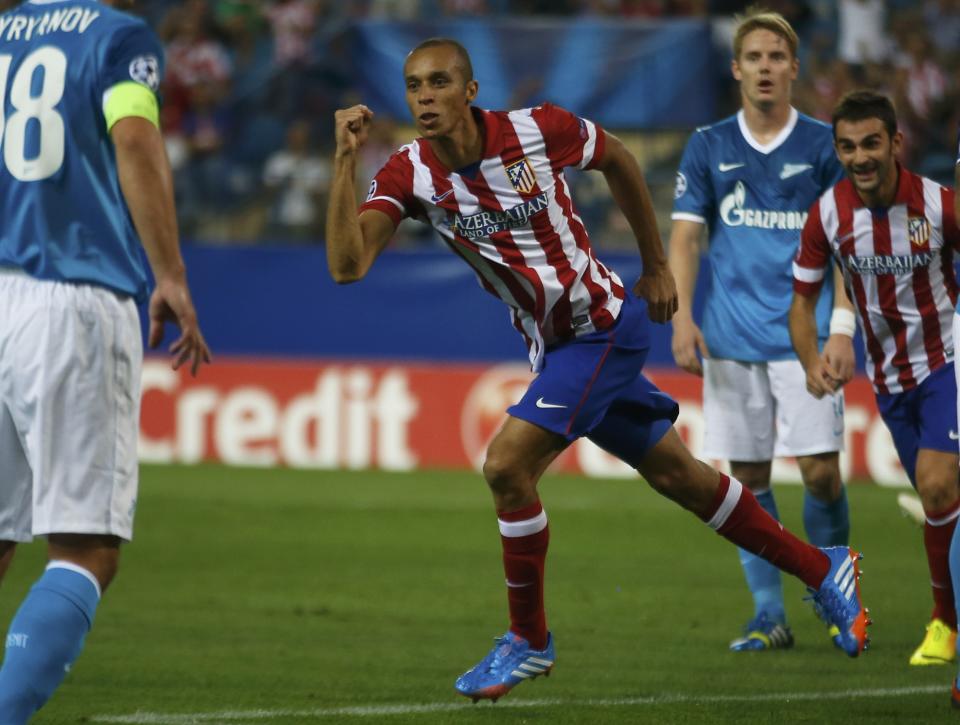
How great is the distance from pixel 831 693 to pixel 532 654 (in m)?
1.15

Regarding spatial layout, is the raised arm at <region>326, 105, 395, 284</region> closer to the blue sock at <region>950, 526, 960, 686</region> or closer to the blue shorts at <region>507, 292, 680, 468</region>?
the blue shorts at <region>507, 292, 680, 468</region>

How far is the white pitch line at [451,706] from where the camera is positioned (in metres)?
5.26

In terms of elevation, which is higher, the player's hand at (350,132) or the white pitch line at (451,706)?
the player's hand at (350,132)

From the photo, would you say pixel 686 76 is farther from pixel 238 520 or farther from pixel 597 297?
pixel 597 297

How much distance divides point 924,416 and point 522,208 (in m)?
2.00

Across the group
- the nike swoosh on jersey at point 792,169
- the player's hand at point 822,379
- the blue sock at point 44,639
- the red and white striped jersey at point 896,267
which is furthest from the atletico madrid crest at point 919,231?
the blue sock at point 44,639

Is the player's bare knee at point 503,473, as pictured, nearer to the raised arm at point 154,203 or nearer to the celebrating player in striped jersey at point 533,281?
the celebrating player in striped jersey at point 533,281

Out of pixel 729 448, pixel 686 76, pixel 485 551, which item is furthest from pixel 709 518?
pixel 686 76

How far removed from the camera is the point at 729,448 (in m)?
7.37

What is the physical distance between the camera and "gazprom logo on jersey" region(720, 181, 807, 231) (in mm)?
7270

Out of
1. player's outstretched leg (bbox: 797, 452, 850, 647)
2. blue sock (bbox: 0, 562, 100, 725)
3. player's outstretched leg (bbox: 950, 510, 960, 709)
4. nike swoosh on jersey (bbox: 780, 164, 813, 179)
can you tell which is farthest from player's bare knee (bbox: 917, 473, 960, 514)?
blue sock (bbox: 0, 562, 100, 725)

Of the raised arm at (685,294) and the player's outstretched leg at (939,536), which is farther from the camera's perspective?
the raised arm at (685,294)

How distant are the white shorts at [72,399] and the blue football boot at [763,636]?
331 centimetres

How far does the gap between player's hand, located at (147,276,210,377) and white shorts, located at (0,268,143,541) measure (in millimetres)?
121
